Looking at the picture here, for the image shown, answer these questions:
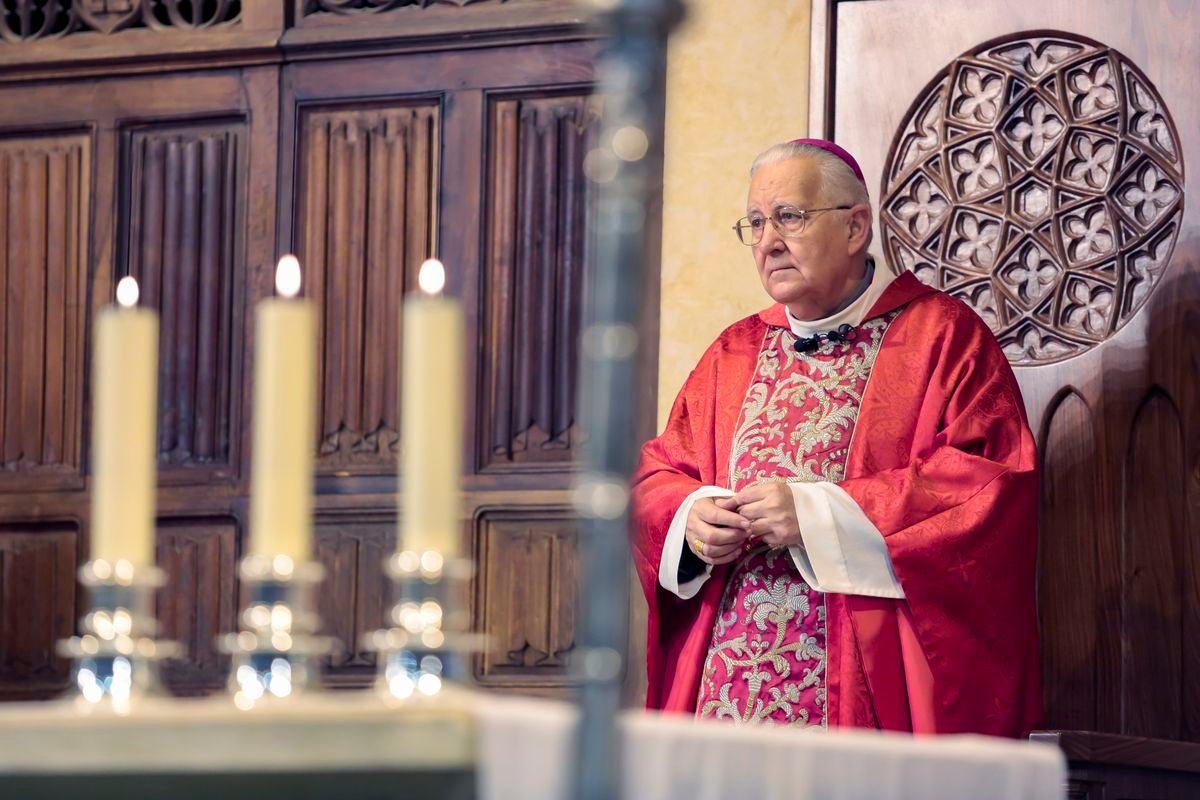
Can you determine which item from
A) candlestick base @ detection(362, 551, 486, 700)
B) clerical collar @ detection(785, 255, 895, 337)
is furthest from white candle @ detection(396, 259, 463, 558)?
clerical collar @ detection(785, 255, 895, 337)

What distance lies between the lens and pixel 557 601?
5.16 metres

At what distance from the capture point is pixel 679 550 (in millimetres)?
3967

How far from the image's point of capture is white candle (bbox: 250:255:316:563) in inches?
57.9

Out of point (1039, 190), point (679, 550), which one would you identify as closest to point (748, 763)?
point (679, 550)

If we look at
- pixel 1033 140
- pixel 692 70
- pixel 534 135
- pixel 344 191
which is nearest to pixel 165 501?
pixel 344 191

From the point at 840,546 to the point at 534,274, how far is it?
184 cm

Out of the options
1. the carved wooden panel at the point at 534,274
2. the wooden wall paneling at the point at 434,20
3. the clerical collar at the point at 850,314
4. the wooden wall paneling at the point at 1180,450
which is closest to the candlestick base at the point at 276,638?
the clerical collar at the point at 850,314

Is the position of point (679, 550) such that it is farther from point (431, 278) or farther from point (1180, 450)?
point (431, 278)

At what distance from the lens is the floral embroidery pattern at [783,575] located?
3.94 metres

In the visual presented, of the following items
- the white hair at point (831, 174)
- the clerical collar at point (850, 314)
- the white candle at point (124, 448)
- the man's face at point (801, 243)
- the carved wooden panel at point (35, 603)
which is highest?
the white hair at point (831, 174)

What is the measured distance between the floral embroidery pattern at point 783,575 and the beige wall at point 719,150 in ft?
2.88

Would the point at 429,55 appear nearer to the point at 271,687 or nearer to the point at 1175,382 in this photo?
the point at 1175,382

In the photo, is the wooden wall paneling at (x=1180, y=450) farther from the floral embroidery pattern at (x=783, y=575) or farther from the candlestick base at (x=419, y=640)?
the candlestick base at (x=419, y=640)

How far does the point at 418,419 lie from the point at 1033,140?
3718 millimetres
